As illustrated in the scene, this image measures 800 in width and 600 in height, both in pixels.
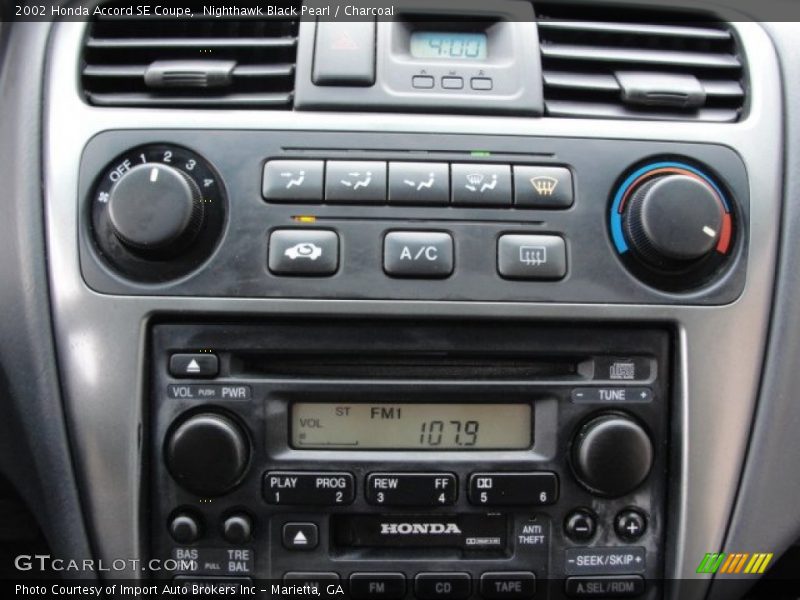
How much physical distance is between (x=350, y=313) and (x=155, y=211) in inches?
12.0

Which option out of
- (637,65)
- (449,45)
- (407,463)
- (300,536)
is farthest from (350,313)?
(637,65)

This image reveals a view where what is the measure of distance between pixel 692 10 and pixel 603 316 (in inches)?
21.6

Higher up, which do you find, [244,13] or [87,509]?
[244,13]

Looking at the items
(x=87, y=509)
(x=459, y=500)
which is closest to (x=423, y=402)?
(x=459, y=500)

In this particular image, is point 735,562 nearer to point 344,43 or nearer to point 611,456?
point 611,456

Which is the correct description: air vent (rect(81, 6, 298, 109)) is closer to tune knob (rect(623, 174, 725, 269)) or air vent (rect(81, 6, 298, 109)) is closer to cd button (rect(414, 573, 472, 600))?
tune knob (rect(623, 174, 725, 269))

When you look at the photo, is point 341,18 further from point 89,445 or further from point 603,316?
point 89,445

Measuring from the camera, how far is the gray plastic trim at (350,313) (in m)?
1.05

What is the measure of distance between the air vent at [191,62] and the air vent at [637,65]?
417mm

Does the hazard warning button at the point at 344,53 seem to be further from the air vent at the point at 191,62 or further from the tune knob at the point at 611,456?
the tune knob at the point at 611,456

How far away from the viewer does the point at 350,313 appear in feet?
3.40

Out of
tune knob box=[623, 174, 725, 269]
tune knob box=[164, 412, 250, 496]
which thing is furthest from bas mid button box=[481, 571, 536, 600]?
tune knob box=[623, 174, 725, 269]

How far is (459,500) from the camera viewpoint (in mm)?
1066

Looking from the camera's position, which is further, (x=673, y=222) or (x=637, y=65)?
(x=637, y=65)
